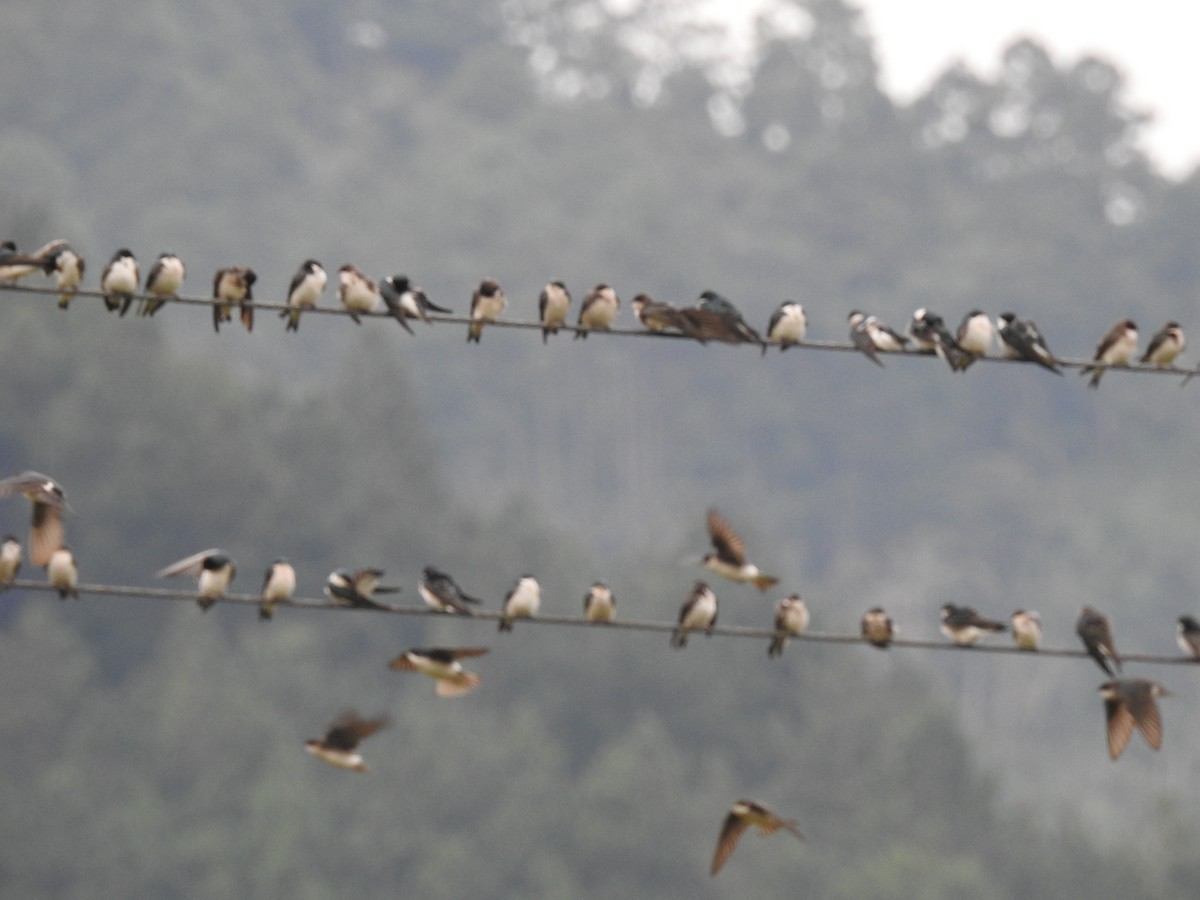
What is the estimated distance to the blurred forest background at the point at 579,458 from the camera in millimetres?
54562

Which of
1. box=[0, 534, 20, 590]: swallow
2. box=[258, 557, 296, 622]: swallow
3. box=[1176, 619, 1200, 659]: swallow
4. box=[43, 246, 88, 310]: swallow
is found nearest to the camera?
box=[258, 557, 296, 622]: swallow

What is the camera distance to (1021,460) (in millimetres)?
93625

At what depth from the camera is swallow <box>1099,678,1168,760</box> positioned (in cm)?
1176

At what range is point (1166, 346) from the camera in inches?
545

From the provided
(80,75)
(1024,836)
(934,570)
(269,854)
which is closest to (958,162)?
(934,570)

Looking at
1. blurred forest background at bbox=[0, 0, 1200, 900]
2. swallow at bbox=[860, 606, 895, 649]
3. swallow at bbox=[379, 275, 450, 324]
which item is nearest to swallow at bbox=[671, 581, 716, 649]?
swallow at bbox=[860, 606, 895, 649]

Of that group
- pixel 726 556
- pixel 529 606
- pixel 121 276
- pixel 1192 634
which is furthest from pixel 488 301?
pixel 1192 634

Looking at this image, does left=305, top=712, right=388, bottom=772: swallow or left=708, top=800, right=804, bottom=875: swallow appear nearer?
left=305, top=712, right=388, bottom=772: swallow

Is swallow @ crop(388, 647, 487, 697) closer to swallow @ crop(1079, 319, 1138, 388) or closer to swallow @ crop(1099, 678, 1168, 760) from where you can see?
swallow @ crop(1099, 678, 1168, 760)

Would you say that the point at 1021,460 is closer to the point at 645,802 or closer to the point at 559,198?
the point at 559,198

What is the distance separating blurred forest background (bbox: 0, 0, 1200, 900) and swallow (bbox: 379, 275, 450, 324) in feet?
93.4

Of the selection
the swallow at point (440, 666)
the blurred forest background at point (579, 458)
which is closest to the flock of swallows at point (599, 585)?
the swallow at point (440, 666)

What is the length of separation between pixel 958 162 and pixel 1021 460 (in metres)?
17.6

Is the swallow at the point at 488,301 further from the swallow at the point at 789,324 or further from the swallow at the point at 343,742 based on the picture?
the swallow at the point at 343,742
